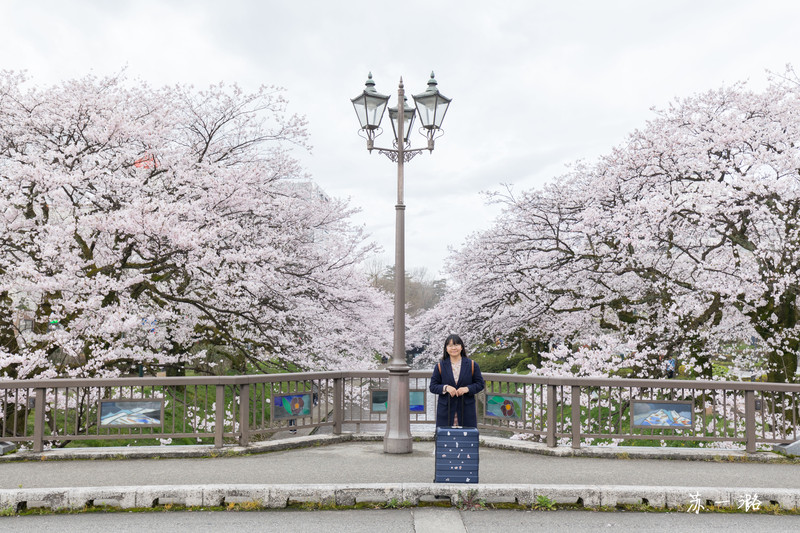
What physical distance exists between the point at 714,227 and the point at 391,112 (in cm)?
975

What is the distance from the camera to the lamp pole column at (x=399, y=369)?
29.3ft

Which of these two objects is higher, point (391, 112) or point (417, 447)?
point (391, 112)

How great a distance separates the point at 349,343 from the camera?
60.8 ft

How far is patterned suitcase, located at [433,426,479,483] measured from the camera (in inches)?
264

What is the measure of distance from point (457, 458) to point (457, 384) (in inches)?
35.3

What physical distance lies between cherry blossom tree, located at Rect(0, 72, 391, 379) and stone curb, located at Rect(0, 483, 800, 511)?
254 inches

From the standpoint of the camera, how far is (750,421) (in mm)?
9109

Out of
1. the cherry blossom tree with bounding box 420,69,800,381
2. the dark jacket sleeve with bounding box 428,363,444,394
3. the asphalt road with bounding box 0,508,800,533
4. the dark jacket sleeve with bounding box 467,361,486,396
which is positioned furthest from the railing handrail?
the cherry blossom tree with bounding box 420,69,800,381

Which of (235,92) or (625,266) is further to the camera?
(235,92)

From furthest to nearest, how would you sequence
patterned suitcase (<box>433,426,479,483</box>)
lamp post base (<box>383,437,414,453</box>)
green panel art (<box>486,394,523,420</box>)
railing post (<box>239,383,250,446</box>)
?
green panel art (<box>486,394,523,420</box>) → railing post (<box>239,383,250,446</box>) → lamp post base (<box>383,437,414,453</box>) → patterned suitcase (<box>433,426,479,483</box>)

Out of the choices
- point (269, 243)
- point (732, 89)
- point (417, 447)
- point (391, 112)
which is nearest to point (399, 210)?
point (391, 112)

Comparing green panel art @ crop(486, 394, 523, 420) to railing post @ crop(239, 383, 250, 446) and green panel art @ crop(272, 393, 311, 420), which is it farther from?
railing post @ crop(239, 383, 250, 446)

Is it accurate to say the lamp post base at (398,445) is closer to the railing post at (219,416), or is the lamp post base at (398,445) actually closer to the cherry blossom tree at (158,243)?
the railing post at (219,416)

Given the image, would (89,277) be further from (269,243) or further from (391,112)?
(391,112)
